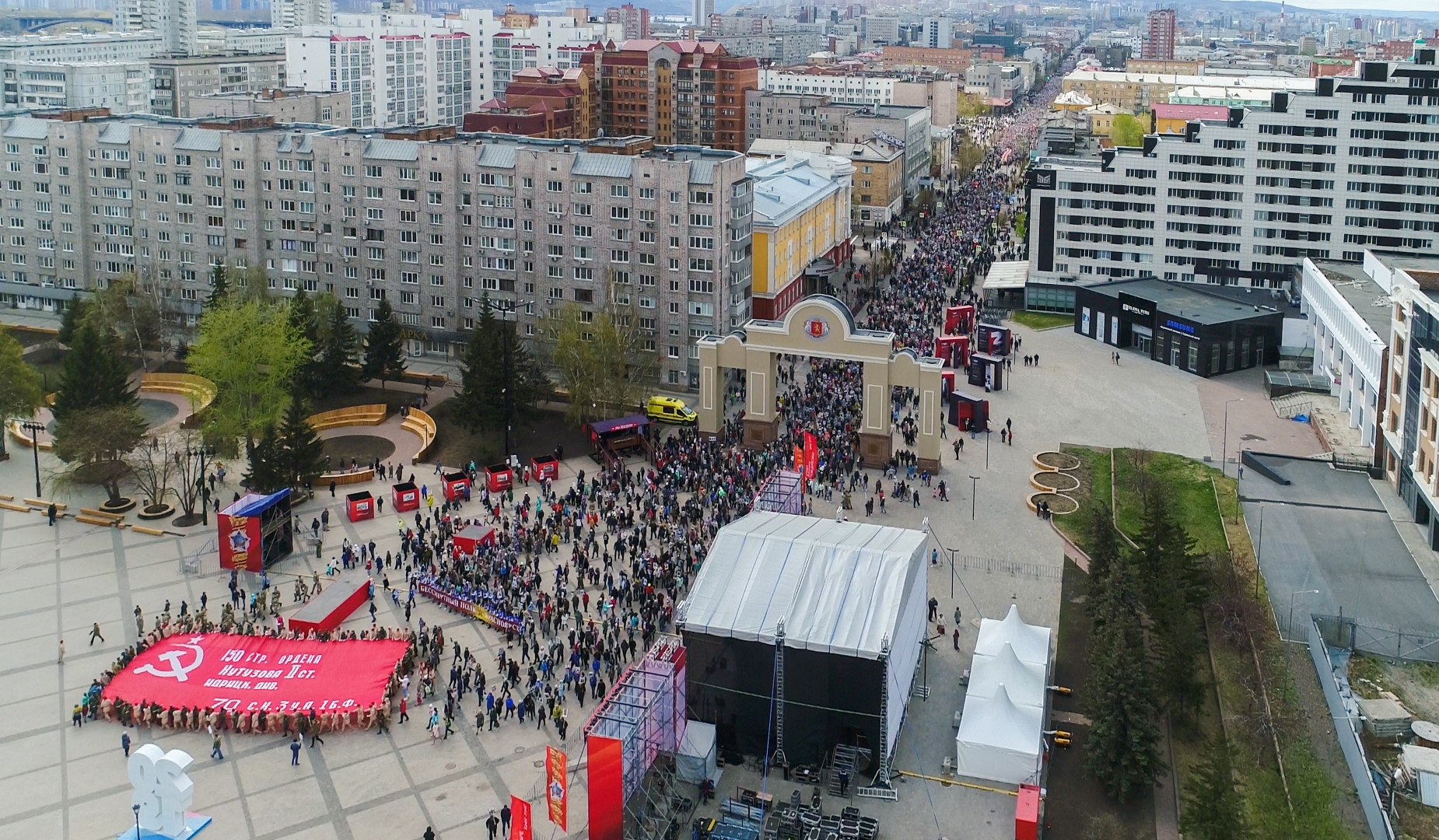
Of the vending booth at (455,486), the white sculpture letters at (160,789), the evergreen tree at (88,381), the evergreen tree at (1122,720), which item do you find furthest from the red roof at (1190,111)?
the white sculpture letters at (160,789)

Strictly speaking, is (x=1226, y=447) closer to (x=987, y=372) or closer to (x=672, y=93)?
(x=987, y=372)

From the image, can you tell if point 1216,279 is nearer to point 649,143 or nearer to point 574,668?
point 649,143

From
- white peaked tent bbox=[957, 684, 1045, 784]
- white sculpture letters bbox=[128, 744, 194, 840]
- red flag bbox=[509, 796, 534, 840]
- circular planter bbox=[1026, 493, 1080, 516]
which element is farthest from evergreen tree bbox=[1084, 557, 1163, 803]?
white sculpture letters bbox=[128, 744, 194, 840]

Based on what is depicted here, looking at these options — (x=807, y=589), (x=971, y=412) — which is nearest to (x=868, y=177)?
(x=971, y=412)

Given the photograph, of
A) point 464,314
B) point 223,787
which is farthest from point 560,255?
point 223,787

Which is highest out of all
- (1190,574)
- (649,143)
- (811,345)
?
(649,143)

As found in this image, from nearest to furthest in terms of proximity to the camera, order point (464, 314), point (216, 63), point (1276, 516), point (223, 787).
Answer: point (223, 787) < point (1276, 516) < point (464, 314) < point (216, 63)
